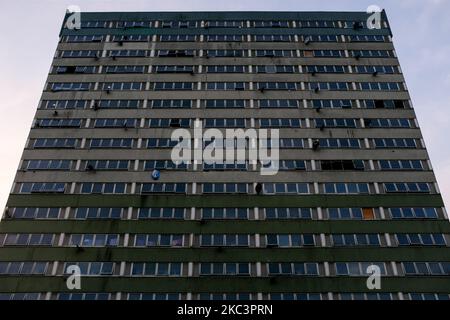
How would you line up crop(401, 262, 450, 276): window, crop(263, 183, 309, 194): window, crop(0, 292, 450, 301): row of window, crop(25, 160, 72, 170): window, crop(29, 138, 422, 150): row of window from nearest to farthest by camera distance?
crop(0, 292, 450, 301): row of window < crop(401, 262, 450, 276): window < crop(263, 183, 309, 194): window < crop(25, 160, 72, 170): window < crop(29, 138, 422, 150): row of window

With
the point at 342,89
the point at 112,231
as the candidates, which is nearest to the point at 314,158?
the point at 342,89

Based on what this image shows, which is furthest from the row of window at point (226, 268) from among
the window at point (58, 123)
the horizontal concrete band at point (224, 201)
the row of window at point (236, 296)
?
the window at point (58, 123)

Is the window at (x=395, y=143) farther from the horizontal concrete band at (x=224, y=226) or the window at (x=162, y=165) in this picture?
the window at (x=162, y=165)

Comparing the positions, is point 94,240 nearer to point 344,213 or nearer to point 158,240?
point 158,240

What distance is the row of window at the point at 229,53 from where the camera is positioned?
61.2 metres

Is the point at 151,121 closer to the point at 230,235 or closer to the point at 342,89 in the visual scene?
the point at 230,235

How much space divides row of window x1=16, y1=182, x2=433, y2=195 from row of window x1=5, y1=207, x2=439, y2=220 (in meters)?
2.28

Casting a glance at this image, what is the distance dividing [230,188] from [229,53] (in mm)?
23714

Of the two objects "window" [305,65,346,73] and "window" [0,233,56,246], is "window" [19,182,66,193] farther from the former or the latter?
"window" [305,65,346,73]

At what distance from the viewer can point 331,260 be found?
43094 mm

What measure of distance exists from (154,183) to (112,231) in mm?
7434

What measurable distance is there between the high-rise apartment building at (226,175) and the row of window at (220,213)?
0.16m

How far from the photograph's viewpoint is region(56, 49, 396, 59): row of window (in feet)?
201

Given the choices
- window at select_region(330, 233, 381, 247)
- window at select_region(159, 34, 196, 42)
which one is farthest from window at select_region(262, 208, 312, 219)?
window at select_region(159, 34, 196, 42)
